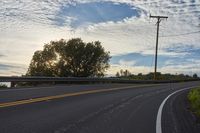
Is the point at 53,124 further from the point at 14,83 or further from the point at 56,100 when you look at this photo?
the point at 14,83

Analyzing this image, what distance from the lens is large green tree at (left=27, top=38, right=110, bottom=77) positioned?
67.8m

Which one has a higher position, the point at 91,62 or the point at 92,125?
the point at 91,62

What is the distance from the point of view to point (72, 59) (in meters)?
68.9

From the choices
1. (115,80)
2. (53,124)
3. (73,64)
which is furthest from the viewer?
(73,64)

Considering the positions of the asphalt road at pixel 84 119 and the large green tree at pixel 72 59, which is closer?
the asphalt road at pixel 84 119

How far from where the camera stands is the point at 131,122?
12305mm

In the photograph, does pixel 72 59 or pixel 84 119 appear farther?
pixel 72 59

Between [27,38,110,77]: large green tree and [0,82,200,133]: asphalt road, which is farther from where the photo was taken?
[27,38,110,77]: large green tree

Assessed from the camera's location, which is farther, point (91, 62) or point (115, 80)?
point (91, 62)

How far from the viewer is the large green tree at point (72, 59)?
222 feet

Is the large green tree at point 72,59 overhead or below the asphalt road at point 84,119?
overhead

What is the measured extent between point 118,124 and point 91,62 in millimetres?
57635

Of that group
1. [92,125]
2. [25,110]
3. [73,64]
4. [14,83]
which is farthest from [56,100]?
[73,64]

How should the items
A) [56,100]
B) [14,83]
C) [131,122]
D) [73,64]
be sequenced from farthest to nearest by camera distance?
1. [73,64]
2. [14,83]
3. [56,100]
4. [131,122]
